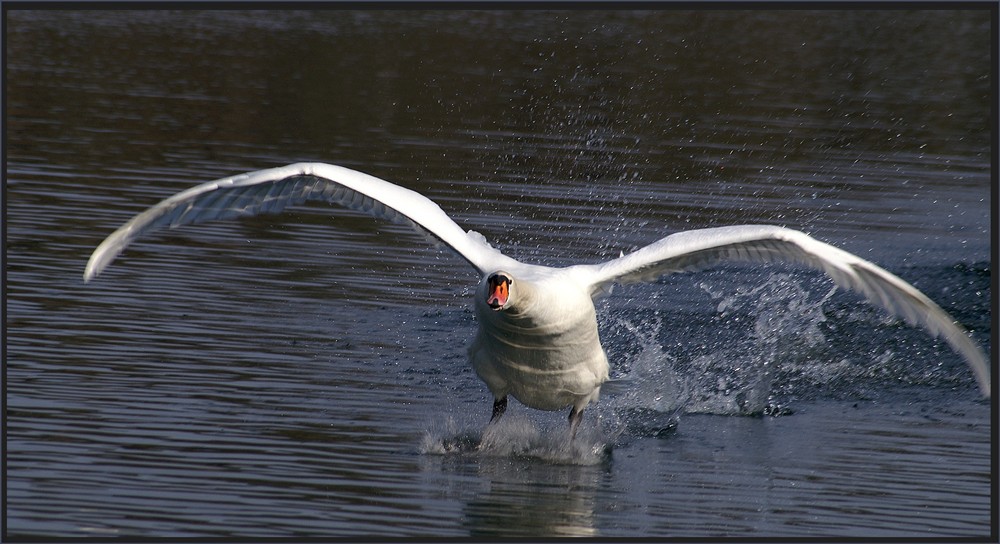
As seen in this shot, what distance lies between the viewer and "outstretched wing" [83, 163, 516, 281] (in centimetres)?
1064

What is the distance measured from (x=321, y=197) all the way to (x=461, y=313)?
2995 mm

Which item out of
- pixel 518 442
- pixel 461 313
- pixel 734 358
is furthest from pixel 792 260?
pixel 461 313

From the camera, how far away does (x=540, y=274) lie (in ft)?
34.4

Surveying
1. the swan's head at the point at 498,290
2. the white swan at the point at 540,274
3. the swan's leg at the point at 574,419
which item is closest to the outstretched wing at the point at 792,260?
the white swan at the point at 540,274

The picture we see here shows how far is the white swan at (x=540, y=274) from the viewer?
10.1m

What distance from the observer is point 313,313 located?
13.4m

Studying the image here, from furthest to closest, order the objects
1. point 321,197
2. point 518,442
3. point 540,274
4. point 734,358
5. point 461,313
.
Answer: point 461,313 → point 734,358 → point 321,197 → point 518,442 → point 540,274

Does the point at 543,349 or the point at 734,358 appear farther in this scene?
the point at 734,358

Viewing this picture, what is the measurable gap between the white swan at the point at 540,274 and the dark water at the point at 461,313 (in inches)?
18.6

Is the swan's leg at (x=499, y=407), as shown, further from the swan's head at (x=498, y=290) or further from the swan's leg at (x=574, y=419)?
the swan's head at (x=498, y=290)

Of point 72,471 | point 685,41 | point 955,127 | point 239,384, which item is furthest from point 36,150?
point 685,41

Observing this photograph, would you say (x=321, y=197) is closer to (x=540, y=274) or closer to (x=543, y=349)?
(x=540, y=274)

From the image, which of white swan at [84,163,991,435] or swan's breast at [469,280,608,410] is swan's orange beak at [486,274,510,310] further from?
swan's breast at [469,280,608,410]

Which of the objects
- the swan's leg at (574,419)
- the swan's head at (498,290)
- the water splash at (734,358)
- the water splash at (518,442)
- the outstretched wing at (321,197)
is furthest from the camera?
the water splash at (734,358)
